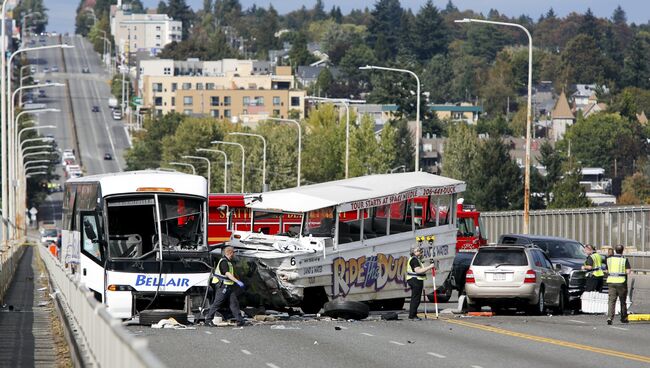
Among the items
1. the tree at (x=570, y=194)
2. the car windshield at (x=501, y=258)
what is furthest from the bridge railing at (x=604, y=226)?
the tree at (x=570, y=194)

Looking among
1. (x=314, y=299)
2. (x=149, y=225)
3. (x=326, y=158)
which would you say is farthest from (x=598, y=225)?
(x=326, y=158)

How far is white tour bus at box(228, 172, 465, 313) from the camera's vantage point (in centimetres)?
3391

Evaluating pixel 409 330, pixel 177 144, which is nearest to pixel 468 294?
pixel 409 330

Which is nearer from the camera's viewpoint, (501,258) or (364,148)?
(501,258)

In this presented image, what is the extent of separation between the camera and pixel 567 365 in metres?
23.2

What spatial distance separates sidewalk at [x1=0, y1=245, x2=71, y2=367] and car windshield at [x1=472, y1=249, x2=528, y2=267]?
9426mm

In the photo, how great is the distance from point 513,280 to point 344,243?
3.80 m

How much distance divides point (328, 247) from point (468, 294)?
337cm

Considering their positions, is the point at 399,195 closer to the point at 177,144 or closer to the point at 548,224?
the point at 548,224

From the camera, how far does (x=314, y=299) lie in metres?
35.4

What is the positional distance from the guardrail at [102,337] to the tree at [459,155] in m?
117

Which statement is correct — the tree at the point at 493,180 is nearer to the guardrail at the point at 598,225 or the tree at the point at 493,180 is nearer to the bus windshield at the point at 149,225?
the guardrail at the point at 598,225

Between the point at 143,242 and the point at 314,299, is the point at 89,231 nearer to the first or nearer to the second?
the point at 143,242

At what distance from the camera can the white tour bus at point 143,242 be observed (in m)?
32.8
